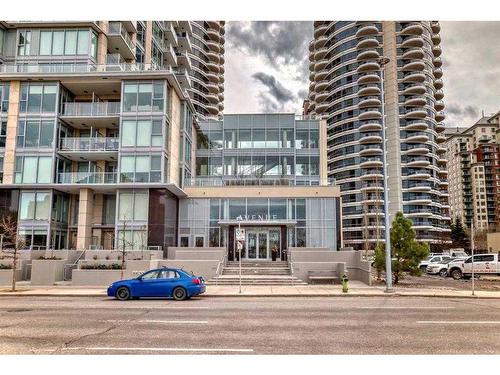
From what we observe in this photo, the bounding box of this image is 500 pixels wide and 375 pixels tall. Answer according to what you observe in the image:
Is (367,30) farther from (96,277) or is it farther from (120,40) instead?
(96,277)

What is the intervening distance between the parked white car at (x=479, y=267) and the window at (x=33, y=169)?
32379mm

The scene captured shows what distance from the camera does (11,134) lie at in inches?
1320

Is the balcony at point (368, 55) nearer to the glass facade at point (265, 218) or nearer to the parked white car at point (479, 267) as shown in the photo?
the glass facade at point (265, 218)

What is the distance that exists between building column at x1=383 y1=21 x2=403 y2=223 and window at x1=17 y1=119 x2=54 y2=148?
71.0 m

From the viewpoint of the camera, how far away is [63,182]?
33.6m

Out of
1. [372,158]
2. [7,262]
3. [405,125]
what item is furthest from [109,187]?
[405,125]

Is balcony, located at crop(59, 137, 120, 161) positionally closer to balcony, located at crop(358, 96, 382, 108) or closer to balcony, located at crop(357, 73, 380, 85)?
balcony, located at crop(358, 96, 382, 108)

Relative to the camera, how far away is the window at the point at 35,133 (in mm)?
33562

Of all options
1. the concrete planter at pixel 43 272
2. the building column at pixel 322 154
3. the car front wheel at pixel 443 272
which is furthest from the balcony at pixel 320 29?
the concrete planter at pixel 43 272

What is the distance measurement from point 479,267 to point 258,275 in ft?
54.8

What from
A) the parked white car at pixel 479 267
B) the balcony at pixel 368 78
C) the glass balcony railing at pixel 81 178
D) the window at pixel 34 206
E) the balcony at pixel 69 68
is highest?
the balcony at pixel 368 78

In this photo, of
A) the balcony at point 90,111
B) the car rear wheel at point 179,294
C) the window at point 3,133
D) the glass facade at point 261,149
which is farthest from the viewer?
the glass facade at point 261,149

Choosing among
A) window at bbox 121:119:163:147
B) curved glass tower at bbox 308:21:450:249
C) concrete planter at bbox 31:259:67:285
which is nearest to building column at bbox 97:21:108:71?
window at bbox 121:119:163:147
